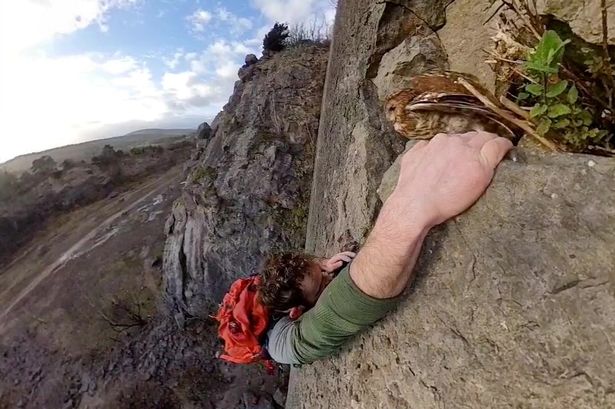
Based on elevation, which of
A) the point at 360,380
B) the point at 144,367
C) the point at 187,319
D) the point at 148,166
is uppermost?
the point at 360,380

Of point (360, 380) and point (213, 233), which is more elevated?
point (360, 380)

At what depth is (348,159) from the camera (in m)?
3.76

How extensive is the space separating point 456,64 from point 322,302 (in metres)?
1.87

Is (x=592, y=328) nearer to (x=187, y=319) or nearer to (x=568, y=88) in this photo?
(x=568, y=88)

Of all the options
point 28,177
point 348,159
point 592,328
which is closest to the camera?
point 592,328

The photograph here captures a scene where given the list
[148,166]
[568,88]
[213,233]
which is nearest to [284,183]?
[213,233]

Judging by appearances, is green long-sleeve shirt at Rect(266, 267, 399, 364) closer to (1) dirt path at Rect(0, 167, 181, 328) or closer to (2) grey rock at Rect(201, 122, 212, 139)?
(2) grey rock at Rect(201, 122, 212, 139)

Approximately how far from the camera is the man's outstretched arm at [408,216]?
1.96 metres

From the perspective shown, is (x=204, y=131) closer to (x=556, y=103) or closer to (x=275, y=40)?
(x=275, y=40)

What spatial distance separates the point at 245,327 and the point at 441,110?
179 centimetres

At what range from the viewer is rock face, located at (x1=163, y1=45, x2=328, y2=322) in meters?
9.46

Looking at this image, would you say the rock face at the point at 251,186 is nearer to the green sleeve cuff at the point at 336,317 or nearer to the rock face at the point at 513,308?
the green sleeve cuff at the point at 336,317

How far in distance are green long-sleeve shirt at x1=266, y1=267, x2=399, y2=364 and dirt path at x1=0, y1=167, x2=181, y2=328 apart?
1730cm

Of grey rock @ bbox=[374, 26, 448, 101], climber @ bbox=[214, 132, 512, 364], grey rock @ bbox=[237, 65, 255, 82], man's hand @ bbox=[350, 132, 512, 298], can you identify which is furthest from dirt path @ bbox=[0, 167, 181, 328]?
man's hand @ bbox=[350, 132, 512, 298]
